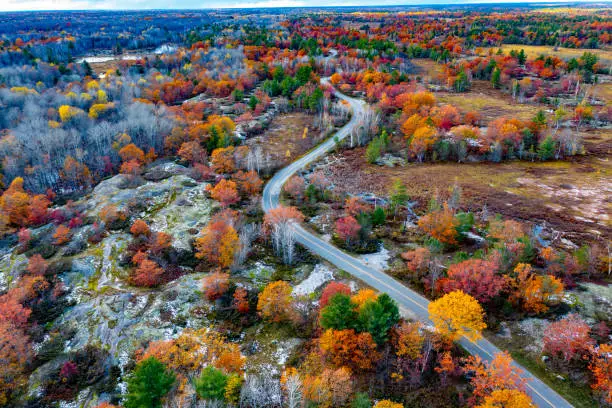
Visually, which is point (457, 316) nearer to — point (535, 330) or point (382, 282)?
point (535, 330)

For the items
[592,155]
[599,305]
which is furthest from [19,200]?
[592,155]

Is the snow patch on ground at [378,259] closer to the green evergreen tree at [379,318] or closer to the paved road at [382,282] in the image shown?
the paved road at [382,282]

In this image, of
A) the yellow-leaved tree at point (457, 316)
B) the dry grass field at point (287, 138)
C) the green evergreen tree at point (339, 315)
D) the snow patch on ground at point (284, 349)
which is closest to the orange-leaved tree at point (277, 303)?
the snow patch on ground at point (284, 349)

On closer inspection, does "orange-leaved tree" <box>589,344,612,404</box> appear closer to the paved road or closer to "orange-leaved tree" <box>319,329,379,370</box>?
the paved road

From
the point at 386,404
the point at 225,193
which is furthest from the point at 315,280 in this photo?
the point at 225,193

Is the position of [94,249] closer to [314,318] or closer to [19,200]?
[19,200]

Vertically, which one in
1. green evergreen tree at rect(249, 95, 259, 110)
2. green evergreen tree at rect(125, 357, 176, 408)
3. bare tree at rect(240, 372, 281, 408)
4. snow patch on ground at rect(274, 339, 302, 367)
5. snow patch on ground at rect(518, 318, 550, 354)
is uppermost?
green evergreen tree at rect(249, 95, 259, 110)

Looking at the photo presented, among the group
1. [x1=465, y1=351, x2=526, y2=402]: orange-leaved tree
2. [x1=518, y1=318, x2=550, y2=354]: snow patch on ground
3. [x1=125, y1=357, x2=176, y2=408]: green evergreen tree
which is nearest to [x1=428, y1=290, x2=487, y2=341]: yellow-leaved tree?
[x1=465, y1=351, x2=526, y2=402]: orange-leaved tree
